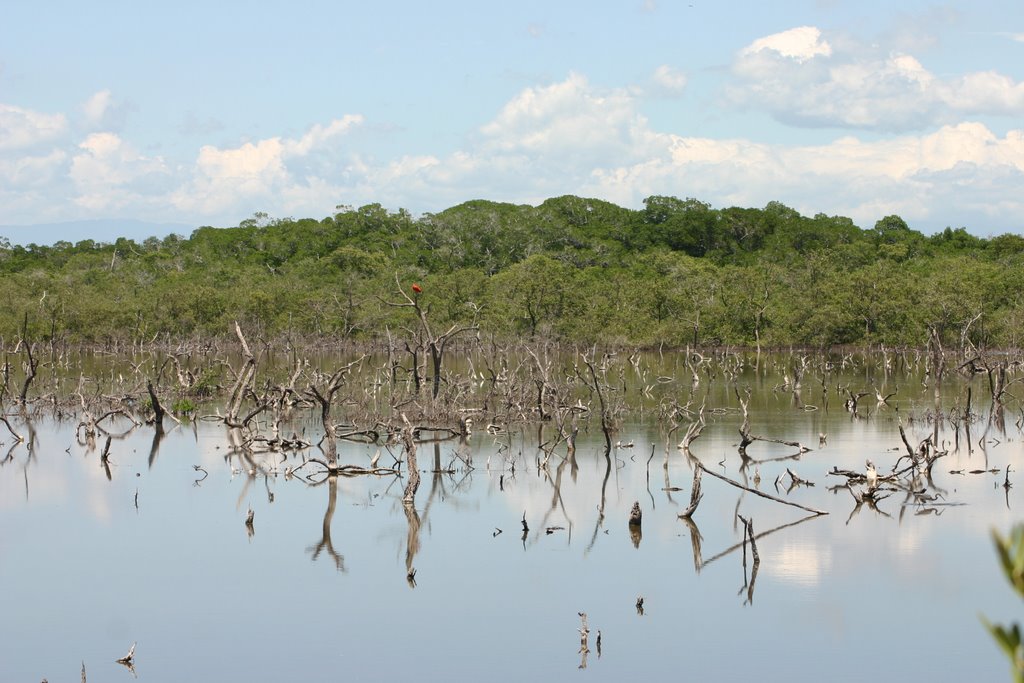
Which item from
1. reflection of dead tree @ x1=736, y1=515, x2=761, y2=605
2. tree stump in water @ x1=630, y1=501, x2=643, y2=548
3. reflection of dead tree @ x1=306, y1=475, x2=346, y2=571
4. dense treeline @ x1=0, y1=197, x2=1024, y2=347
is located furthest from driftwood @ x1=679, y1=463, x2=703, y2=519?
dense treeline @ x1=0, y1=197, x2=1024, y2=347

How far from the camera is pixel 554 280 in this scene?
58875 millimetres

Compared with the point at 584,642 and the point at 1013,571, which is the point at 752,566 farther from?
the point at 1013,571

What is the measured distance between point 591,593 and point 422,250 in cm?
7445

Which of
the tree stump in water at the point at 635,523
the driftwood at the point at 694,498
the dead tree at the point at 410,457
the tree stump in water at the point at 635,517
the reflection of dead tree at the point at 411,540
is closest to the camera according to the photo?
the reflection of dead tree at the point at 411,540

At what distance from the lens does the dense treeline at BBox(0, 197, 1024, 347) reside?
55.4 metres

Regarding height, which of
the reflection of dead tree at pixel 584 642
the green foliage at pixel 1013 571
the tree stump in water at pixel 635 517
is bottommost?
the reflection of dead tree at pixel 584 642

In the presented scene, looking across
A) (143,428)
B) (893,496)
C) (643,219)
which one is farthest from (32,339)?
(643,219)

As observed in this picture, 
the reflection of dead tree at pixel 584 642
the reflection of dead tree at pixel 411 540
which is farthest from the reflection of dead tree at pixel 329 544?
the reflection of dead tree at pixel 584 642

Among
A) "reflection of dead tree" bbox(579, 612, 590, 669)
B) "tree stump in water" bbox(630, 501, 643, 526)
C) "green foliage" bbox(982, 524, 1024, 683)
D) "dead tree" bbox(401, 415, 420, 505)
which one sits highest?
"green foliage" bbox(982, 524, 1024, 683)

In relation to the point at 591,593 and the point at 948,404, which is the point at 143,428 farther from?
the point at 948,404

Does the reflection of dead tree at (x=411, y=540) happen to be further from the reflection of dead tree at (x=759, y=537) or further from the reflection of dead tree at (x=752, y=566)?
the reflection of dead tree at (x=752, y=566)

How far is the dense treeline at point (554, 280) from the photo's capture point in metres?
55.4

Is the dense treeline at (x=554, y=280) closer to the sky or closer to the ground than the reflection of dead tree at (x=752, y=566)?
closer to the sky

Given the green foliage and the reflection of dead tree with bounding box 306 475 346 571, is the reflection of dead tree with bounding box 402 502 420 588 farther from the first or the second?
the green foliage
